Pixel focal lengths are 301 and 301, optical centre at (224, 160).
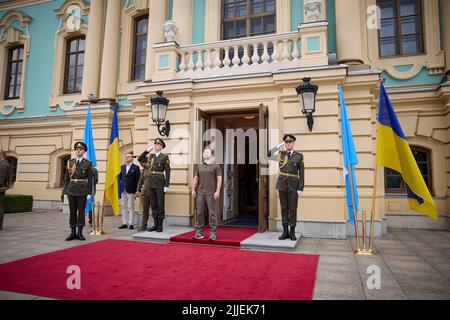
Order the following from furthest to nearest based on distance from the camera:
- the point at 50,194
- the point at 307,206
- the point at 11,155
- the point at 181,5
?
the point at 11,155 < the point at 50,194 < the point at 181,5 < the point at 307,206

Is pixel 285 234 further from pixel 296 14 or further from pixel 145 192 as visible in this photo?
pixel 296 14

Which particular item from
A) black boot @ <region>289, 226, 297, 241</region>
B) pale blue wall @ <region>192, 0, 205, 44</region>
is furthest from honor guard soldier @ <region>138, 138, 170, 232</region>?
pale blue wall @ <region>192, 0, 205, 44</region>

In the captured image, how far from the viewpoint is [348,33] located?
304 inches

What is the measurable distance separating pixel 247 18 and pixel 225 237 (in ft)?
22.4

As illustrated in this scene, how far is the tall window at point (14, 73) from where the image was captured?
1372 centimetres

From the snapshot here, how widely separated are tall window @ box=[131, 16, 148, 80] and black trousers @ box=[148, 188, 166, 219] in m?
6.10

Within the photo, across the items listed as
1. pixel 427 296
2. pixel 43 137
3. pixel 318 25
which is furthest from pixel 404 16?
pixel 43 137

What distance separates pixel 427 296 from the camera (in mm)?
3141

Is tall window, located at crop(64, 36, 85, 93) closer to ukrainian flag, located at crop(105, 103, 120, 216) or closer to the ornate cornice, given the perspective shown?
the ornate cornice

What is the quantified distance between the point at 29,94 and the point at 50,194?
460 cm

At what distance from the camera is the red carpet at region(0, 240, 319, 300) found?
317 centimetres

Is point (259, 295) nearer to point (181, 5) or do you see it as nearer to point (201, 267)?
point (201, 267)

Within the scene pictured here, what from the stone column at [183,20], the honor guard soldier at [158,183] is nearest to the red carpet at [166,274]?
the honor guard soldier at [158,183]

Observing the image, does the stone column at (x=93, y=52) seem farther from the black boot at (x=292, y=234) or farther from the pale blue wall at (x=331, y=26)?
the black boot at (x=292, y=234)
